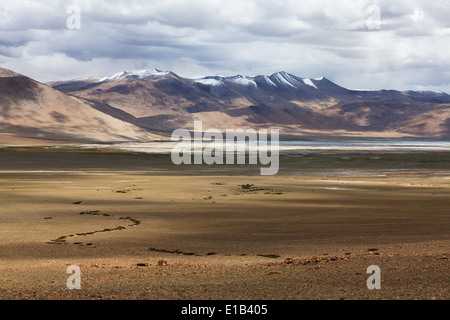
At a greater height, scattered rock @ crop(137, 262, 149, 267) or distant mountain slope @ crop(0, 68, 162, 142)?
distant mountain slope @ crop(0, 68, 162, 142)

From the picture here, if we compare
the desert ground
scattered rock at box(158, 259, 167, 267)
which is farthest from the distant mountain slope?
scattered rock at box(158, 259, 167, 267)

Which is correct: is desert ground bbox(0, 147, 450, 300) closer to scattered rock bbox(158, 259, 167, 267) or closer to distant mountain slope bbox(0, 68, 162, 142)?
scattered rock bbox(158, 259, 167, 267)

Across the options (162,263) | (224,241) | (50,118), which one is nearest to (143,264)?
(162,263)

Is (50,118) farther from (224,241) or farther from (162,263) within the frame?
(162,263)

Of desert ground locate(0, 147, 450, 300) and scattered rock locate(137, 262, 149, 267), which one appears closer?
desert ground locate(0, 147, 450, 300)

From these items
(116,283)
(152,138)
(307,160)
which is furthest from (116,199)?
(152,138)
